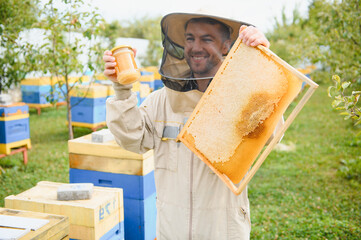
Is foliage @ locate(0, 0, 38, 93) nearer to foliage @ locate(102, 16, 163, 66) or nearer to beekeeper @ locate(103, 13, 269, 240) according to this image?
beekeeper @ locate(103, 13, 269, 240)

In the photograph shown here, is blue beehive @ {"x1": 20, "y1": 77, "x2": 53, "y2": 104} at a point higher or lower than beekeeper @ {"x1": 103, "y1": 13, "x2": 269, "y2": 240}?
lower

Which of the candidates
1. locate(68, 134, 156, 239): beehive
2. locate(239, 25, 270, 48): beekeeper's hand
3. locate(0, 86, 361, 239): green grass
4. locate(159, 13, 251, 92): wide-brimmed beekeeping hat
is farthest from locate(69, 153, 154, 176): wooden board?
locate(0, 86, 361, 239): green grass

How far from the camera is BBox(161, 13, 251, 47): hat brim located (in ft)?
5.69

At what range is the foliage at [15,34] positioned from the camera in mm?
4809

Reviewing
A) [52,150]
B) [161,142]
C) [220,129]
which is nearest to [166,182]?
[161,142]

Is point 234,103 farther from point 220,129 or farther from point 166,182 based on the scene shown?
point 166,182

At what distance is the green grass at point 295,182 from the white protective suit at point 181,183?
2.15 metres

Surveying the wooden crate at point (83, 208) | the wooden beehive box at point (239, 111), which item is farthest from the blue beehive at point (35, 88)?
the wooden beehive box at point (239, 111)

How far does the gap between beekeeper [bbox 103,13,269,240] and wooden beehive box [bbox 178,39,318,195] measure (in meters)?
0.16

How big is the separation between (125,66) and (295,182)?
4.39 meters

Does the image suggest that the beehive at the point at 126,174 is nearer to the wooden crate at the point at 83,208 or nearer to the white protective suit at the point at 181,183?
the wooden crate at the point at 83,208

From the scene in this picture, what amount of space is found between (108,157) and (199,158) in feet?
4.43

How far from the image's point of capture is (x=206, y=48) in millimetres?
1816

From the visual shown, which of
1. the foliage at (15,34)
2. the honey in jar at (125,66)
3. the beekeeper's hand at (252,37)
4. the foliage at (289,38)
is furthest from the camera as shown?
the foliage at (289,38)
